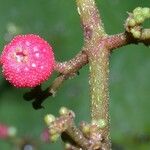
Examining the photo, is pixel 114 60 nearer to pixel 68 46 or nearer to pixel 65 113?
pixel 68 46

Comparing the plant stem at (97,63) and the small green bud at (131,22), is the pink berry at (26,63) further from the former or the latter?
the small green bud at (131,22)

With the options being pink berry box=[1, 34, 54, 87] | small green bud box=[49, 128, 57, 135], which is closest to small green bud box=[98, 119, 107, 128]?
small green bud box=[49, 128, 57, 135]

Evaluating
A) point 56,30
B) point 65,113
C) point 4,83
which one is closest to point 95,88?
point 65,113

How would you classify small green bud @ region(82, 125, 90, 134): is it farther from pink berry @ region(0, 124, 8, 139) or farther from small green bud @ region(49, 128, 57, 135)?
pink berry @ region(0, 124, 8, 139)

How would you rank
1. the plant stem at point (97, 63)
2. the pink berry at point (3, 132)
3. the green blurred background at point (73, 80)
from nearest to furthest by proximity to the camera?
the plant stem at point (97, 63) → the pink berry at point (3, 132) → the green blurred background at point (73, 80)

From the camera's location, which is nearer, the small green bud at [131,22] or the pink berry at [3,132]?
the small green bud at [131,22]

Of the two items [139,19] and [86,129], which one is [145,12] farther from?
[86,129]

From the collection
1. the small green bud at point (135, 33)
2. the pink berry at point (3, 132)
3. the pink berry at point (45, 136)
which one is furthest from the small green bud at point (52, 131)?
the pink berry at point (45, 136)
